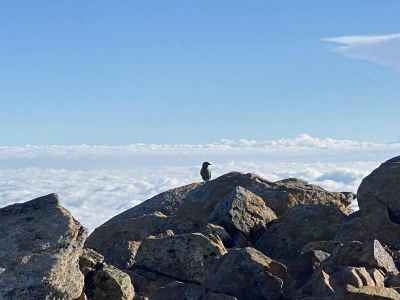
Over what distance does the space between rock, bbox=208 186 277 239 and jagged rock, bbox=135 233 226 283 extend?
15.3 feet

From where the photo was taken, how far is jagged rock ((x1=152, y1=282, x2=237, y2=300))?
73.6ft

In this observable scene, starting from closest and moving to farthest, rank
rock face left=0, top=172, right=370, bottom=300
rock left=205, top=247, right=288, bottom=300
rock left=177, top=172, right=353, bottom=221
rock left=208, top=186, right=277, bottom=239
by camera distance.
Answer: rock face left=0, top=172, right=370, bottom=300 → rock left=205, top=247, right=288, bottom=300 → rock left=208, top=186, right=277, bottom=239 → rock left=177, top=172, right=353, bottom=221

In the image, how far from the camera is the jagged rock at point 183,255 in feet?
81.7

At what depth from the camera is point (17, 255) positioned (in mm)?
17141

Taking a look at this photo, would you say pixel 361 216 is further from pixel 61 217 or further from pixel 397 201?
pixel 61 217

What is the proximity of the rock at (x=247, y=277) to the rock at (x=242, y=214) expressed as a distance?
777cm

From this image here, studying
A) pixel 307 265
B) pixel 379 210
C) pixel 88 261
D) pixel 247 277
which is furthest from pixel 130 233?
pixel 88 261

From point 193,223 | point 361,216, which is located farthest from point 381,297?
point 193,223

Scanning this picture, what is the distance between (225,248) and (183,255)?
2.79 m

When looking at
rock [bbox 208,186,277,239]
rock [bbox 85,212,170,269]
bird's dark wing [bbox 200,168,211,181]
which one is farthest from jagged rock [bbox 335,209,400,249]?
bird's dark wing [bbox 200,168,211,181]

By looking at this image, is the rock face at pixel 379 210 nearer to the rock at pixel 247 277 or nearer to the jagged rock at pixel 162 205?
the rock at pixel 247 277

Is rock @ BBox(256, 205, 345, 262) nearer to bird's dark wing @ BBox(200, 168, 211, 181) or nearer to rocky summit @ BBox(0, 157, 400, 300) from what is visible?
rocky summit @ BBox(0, 157, 400, 300)

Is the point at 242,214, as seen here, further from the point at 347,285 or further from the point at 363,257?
the point at 347,285

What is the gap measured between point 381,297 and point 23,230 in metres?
10.7
